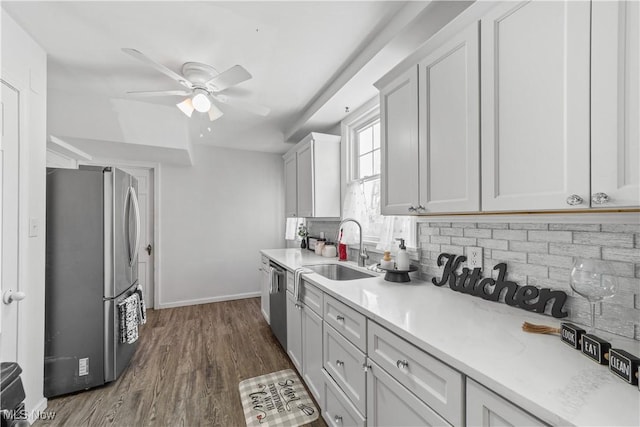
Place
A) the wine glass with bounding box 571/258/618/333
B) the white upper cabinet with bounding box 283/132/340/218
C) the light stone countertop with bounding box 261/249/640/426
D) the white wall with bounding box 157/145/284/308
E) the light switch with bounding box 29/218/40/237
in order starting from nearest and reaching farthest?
the light stone countertop with bounding box 261/249/640/426 < the wine glass with bounding box 571/258/618/333 < the light switch with bounding box 29/218/40/237 < the white upper cabinet with bounding box 283/132/340/218 < the white wall with bounding box 157/145/284/308

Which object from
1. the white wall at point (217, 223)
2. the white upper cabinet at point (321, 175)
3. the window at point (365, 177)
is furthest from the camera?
the white wall at point (217, 223)

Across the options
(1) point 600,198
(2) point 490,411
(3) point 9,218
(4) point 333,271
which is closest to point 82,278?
(3) point 9,218

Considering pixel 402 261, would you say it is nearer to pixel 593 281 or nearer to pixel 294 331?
pixel 593 281

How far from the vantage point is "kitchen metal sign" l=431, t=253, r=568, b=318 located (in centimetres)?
113

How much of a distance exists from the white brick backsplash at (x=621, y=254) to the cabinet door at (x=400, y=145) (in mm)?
768

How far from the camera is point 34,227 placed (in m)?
1.78

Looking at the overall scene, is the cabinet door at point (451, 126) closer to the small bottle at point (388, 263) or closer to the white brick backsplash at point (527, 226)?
the white brick backsplash at point (527, 226)

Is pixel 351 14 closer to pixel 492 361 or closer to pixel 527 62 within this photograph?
pixel 527 62

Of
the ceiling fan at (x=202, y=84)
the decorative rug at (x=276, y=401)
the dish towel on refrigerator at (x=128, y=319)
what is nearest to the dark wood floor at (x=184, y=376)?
the decorative rug at (x=276, y=401)

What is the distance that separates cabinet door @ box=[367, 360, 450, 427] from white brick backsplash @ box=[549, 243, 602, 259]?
853mm

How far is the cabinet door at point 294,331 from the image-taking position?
84.9 inches

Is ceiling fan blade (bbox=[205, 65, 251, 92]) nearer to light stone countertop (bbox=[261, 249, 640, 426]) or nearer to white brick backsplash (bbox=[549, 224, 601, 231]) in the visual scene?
light stone countertop (bbox=[261, 249, 640, 426])

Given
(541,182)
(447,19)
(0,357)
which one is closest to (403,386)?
(541,182)

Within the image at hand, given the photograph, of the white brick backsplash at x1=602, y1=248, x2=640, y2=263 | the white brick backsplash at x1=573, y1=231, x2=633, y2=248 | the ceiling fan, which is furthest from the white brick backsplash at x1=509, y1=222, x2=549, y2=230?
the ceiling fan
